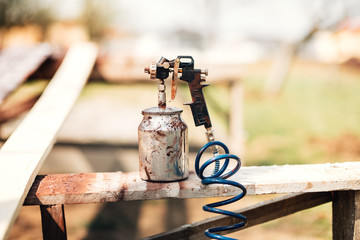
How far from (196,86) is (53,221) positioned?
0.78m

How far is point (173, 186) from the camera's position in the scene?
54.6 inches

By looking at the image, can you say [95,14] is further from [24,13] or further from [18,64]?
[18,64]

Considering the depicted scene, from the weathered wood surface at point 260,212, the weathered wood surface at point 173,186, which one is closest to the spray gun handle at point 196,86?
the weathered wood surface at point 173,186

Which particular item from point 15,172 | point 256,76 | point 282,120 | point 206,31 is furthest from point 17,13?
point 15,172

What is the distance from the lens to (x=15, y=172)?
1380 mm

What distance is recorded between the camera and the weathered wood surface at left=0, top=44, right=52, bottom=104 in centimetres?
271

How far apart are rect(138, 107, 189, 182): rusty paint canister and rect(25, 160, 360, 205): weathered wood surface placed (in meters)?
0.05

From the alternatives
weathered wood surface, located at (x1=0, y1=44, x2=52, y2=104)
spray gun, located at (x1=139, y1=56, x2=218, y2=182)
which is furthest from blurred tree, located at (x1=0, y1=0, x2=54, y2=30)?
spray gun, located at (x1=139, y1=56, x2=218, y2=182)

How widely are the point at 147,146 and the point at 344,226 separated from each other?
94cm

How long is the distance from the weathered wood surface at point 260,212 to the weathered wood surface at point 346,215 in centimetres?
8

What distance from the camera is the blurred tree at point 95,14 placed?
22703mm

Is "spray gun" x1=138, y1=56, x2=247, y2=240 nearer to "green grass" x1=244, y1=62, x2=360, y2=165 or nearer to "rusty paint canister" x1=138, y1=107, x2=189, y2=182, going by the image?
"rusty paint canister" x1=138, y1=107, x2=189, y2=182

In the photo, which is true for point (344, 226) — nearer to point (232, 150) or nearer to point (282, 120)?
point (232, 150)

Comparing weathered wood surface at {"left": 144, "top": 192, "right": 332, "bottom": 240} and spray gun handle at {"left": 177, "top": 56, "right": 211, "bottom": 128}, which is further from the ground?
spray gun handle at {"left": 177, "top": 56, "right": 211, "bottom": 128}
